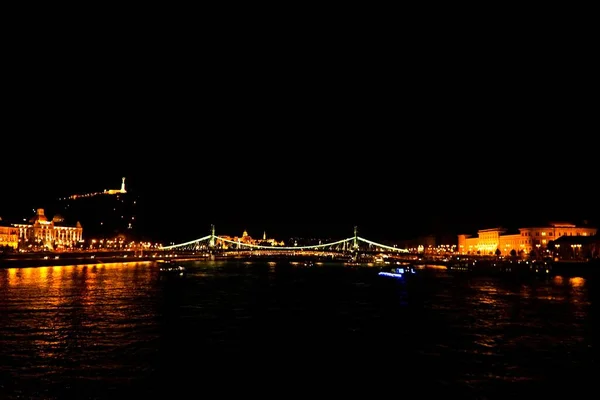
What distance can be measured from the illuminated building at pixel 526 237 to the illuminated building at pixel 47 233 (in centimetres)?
4862

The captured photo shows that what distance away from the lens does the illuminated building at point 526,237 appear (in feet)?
199

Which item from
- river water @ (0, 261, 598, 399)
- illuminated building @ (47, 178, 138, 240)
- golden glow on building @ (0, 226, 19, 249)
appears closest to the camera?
river water @ (0, 261, 598, 399)

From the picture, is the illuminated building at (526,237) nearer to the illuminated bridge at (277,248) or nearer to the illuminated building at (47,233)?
the illuminated bridge at (277,248)

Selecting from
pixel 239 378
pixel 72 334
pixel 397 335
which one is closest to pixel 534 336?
pixel 397 335

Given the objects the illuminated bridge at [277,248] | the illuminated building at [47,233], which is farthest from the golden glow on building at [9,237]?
the illuminated bridge at [277,248]

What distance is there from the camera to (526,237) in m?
62.4

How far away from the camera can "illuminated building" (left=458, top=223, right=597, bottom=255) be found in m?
60.8

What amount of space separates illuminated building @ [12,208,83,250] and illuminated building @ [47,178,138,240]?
4.23m

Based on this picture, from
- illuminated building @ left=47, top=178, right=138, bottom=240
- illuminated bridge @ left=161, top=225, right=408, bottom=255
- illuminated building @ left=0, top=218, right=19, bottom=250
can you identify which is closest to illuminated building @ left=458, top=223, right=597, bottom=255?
illuminated bridge @ left=161, top=225, right=408, bottom=255

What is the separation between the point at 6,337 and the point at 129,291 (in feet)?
35.5

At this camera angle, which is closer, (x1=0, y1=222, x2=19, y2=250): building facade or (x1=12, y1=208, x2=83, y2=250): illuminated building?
(x1=0, y1=222, x2=19, y2=250): building facade

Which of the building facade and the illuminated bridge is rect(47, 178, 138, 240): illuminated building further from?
the building facade

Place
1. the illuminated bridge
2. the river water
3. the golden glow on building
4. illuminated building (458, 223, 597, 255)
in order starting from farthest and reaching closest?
the illuminated bridge → illuminated building (458, 223, 597, 255) → the golden glow on building → the river water

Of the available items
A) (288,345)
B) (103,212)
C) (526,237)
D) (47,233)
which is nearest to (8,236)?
(47,233)
